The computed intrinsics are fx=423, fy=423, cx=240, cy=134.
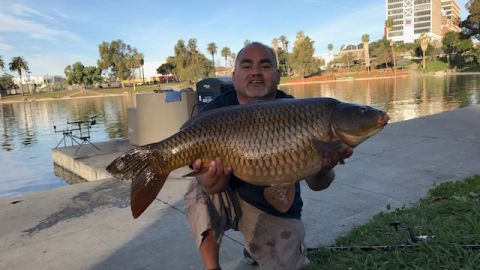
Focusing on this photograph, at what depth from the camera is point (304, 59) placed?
102125 mm

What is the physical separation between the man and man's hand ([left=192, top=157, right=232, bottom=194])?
11.6 inches

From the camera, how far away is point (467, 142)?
806 centimetres

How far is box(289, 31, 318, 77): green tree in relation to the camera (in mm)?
102375

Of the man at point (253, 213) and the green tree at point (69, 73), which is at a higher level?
the green tree at point (69, 73)

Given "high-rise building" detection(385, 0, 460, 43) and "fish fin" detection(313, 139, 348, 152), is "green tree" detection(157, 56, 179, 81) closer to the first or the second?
"high-rise building" detection(385, 0, 460, 43)

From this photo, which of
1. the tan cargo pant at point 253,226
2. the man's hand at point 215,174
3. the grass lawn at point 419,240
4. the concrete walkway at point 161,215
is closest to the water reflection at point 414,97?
the concrete walkway at point 161,215

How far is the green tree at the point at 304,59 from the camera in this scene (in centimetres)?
10238

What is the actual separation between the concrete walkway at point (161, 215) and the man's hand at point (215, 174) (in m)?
1.09

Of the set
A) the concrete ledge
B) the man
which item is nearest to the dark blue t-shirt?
the man

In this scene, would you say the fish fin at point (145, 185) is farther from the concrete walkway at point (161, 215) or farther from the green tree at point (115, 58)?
the green tree at point (115, 58)

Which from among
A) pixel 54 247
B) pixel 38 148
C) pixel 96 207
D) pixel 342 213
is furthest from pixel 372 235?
pixel 38 148

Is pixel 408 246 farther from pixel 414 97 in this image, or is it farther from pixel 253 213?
pixel 414 97

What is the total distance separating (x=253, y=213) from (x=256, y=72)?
3.39 feet

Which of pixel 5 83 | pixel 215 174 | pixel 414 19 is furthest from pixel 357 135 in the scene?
pixel 414 19
